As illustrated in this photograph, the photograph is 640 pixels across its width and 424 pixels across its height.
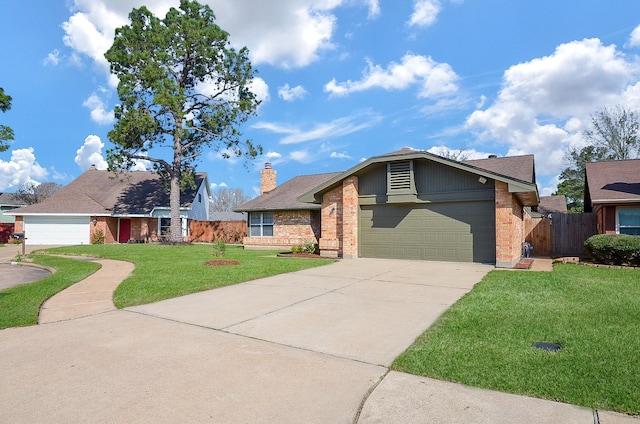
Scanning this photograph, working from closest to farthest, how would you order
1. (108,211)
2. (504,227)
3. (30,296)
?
1. (30,296)
2. (504,227)
3. (108,211)

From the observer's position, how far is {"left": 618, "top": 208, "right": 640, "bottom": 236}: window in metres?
14.4

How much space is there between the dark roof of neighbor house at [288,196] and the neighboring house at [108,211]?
28.8ft

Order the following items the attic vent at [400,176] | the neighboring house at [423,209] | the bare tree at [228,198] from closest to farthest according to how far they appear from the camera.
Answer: the neighboring house at [423,209], the attic vent at [400,176], the bare tree at [228,198]

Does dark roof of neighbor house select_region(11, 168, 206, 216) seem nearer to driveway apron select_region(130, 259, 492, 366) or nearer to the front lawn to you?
the front lawn

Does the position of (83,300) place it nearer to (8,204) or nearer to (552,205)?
(552,205)

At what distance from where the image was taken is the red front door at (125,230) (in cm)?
2934

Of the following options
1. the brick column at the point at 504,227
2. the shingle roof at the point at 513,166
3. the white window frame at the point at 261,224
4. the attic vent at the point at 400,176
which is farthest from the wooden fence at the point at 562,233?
the white window frame at the point at 261,224

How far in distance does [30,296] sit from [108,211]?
72.7ft

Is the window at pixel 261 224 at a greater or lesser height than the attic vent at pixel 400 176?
lesser

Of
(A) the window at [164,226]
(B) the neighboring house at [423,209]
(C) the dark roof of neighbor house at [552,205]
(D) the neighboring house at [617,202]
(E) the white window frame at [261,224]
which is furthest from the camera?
(A) the window at [164,226]

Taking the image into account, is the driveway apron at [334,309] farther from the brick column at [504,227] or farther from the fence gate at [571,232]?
the fence gate at [571,232]

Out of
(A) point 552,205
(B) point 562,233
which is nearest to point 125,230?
(B) point 562,233

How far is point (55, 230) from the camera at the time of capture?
27094 millimetres

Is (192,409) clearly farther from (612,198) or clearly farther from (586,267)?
(612,198)
